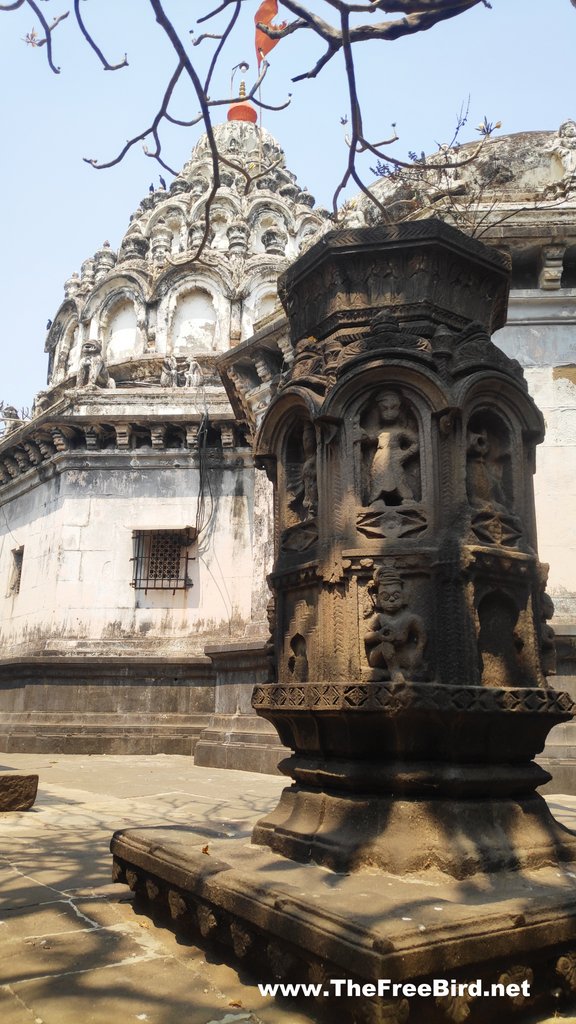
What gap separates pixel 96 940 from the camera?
3.14 m

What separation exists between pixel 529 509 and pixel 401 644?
1035 mm

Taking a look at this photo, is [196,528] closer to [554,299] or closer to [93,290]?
[554,299]

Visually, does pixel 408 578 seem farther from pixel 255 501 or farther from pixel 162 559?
pixel 162 559

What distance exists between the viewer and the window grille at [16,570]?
50.3 feet

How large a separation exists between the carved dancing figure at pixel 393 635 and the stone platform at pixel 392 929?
84 centimetres

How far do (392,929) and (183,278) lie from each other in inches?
935

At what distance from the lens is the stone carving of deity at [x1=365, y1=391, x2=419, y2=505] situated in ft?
11.9

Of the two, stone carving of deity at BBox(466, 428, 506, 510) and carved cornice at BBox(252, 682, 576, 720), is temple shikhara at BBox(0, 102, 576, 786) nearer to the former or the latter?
stone carving of deity at BBox(466, 428, 506, 510)

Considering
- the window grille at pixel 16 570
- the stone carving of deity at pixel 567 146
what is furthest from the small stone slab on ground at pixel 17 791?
the stone carving of deity at pixel 567 146

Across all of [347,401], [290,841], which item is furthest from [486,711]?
[347,401]

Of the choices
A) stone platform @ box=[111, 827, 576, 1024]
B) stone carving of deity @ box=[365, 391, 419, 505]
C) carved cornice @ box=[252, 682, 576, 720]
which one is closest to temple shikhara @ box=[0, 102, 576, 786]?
stone carving of deity @ box=[365, 391, 419, 505]

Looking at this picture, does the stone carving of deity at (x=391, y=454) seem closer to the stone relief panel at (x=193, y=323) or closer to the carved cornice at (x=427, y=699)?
the carved cornice at (x=427, y=699)

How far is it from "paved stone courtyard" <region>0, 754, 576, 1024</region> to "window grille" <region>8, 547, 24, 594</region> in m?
9.39

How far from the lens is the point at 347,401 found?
3.78m
